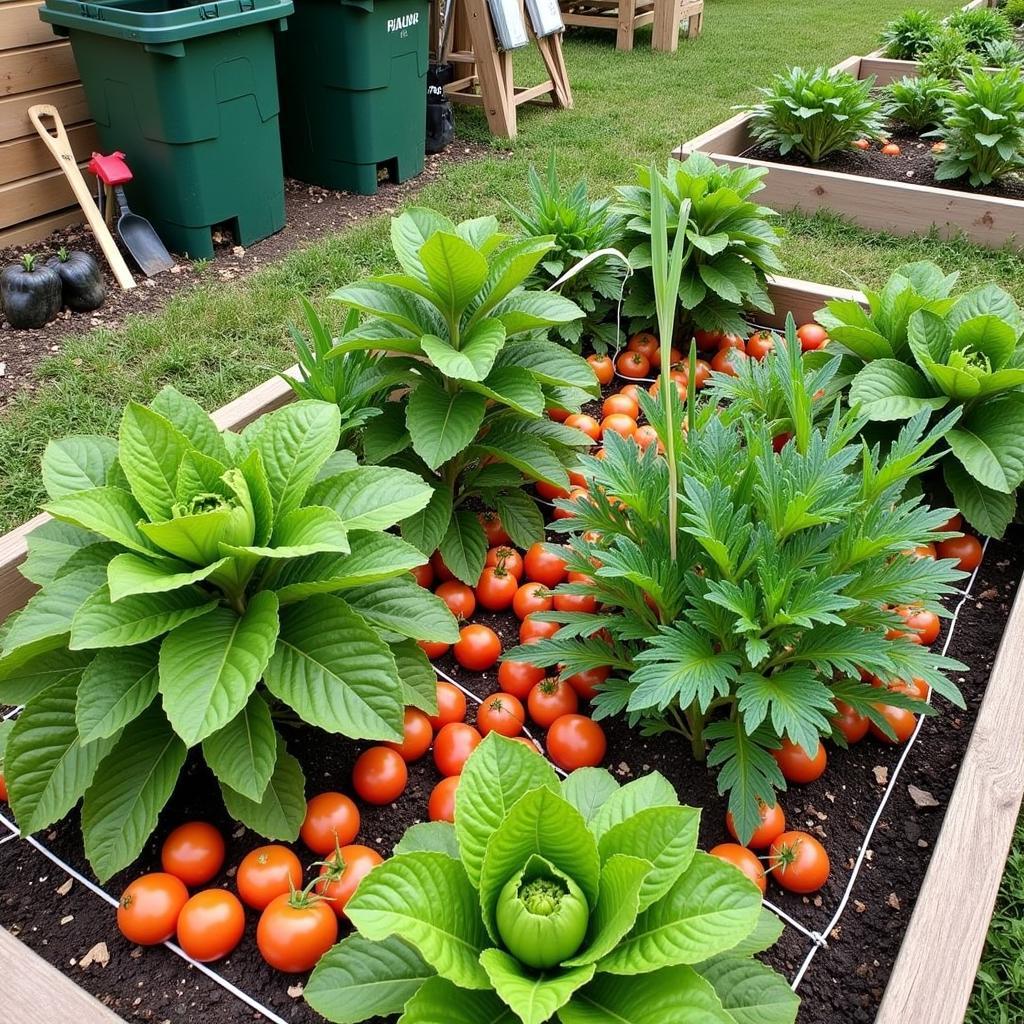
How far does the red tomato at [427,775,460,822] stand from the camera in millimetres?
1598

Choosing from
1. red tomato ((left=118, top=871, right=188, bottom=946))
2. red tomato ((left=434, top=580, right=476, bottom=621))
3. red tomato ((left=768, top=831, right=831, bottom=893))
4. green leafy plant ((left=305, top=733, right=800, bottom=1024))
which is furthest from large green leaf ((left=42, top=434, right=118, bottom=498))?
red tomato ((left=768, top=831, right=831, bottom=893))

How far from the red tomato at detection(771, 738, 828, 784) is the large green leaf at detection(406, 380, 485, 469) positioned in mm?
899

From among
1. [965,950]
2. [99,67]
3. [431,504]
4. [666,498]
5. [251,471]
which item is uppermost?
[99,67]

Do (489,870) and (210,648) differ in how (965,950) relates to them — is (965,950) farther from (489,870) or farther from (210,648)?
(210,648)

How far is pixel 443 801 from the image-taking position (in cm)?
161

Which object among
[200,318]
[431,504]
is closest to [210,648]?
[431,504]

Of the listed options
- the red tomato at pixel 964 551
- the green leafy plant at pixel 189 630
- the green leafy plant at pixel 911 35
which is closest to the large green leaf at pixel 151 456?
the green leafy plant at pixel 189 630

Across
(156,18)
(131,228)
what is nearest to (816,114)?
(156,18)

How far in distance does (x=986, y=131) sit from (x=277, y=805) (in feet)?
15.5

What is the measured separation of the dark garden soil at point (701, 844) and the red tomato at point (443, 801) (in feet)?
0.27

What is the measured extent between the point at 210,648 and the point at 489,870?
1.88ft

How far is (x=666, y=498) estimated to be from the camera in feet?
5.79

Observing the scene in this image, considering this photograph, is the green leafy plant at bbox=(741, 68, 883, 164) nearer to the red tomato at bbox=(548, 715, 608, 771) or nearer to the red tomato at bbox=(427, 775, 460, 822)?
the red tomato at bbox=(548, 715, 608, 771)

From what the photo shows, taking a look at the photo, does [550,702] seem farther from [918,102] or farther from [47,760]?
[918,102]
